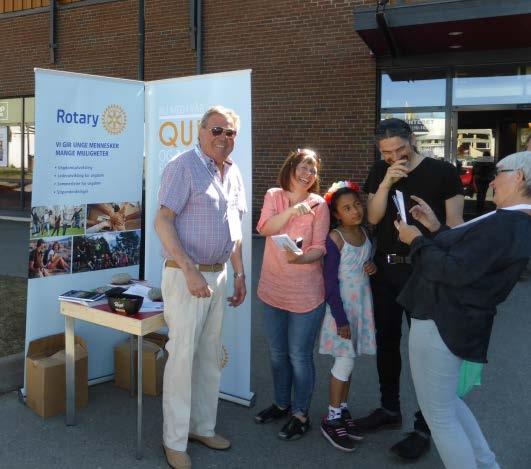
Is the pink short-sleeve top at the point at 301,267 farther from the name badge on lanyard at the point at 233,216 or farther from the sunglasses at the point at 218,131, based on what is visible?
the sunglasses at the point at 218,131

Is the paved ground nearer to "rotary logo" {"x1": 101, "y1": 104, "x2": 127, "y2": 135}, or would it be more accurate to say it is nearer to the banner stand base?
the banner stand base

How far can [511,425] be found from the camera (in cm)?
359

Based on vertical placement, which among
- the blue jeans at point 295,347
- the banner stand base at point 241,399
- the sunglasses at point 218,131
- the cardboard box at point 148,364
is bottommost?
the banner stand base at point 241,399

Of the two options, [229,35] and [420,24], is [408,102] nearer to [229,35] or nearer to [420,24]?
[420,24]

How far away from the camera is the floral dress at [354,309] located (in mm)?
3273

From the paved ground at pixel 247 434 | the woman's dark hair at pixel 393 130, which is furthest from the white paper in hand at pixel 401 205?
the paved ground at pixel 247 434

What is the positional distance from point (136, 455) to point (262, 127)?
8.64 m

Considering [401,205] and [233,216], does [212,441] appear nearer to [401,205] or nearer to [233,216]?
[233,216]

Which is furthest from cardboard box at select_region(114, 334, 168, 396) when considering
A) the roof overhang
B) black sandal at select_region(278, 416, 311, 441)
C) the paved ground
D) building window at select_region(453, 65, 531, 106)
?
building window at select_region(453, 65, 531, 106)

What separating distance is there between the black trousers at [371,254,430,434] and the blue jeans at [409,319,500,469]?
0.72 metres

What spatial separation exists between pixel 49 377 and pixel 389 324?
2132mm

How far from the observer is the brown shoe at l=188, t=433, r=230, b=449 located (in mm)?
3270

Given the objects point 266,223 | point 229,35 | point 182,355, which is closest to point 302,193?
point 266,223

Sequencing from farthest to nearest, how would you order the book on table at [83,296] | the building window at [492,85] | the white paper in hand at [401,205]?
1. the building window at [492,85]
2. the book on table at [83,296]
3. the white paper in hand at [401,205]
